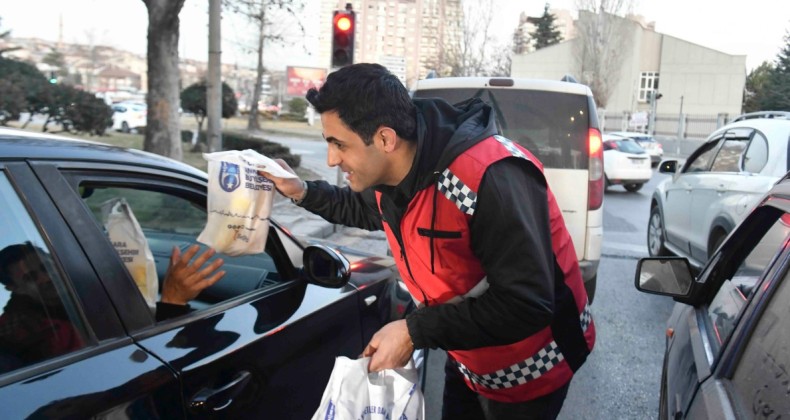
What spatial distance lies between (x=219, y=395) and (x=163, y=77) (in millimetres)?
9381

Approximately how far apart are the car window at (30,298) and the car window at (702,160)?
6.27 m

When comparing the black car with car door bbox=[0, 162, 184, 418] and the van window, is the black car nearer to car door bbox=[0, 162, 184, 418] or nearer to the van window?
car door bbox=[0, 162, 184, 418]

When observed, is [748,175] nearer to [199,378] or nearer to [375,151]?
[375,151]

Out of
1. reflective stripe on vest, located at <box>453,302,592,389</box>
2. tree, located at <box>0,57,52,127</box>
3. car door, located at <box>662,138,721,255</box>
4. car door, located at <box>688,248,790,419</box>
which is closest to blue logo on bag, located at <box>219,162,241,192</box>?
reflective stripe on vest, located at <box>453,302,592,389</box>

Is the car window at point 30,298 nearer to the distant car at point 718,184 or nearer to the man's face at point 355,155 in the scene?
the man's face at point 355,155

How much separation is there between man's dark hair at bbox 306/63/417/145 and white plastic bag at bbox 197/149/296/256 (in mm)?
503

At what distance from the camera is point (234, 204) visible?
2.04 m

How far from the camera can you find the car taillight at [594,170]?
5.31m

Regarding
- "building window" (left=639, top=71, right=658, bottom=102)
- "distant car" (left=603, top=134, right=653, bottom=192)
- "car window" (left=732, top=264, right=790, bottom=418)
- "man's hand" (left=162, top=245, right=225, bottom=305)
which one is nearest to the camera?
"car window" (left=732, top=264, right=790, bottom=418)

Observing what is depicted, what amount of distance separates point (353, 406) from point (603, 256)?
23.8 feet

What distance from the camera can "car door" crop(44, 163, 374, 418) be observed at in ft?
5.64

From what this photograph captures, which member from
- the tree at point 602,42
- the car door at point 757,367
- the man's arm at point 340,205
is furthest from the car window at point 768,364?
the tree at point 602,42

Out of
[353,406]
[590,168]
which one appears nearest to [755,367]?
[353,406]

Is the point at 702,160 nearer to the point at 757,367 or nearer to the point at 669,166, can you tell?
the point at 669,166
